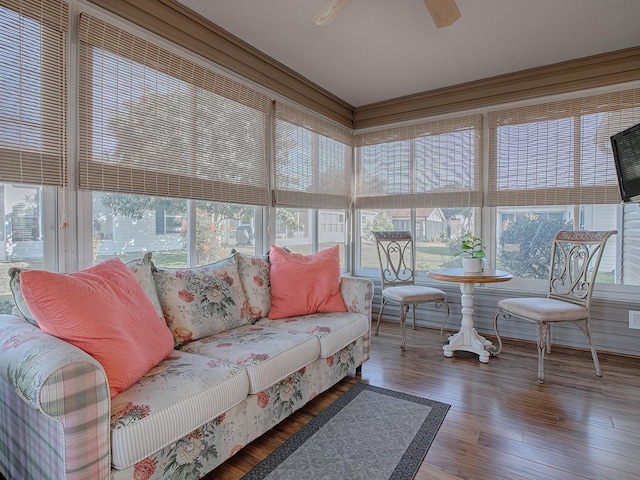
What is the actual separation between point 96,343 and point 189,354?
0.53 m

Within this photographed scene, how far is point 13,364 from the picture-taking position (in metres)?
1.26

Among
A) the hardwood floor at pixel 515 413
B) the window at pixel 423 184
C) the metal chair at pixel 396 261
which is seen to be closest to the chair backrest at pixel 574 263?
the hardwood floor at pixel 515 413

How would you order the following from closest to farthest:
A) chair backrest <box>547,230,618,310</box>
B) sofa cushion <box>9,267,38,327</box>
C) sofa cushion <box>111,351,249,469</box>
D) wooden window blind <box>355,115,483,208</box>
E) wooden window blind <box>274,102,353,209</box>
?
sofa cushion <box>111,351,249,469</box> → sofa cushion <box>9,267,38,327</box> → chair backrest <box>547,230,618,310</box> → wooden window blind <box>274,102,353,209</box> → wooden window blind <box>355,115,483,208</box>

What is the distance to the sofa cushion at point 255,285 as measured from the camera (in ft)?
8.37

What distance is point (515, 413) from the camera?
7.17ft

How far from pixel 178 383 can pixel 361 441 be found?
1016 mm

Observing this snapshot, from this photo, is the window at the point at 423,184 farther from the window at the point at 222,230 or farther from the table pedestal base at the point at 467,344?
the window at the point at 222,230

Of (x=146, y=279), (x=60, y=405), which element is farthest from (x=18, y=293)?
(x=60, y=405)

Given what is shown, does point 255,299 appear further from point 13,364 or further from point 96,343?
point 13,364

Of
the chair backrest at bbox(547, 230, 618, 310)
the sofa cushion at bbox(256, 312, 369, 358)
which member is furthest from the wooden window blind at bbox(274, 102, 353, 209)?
the chair backrest at bbox(547, 230, 618, 310)

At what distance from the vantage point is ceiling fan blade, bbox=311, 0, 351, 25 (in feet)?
6.43

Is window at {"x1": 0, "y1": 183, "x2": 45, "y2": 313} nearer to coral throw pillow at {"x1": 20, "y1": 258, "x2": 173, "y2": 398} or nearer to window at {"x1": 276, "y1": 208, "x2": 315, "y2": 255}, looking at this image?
coral throw pillow at {"x1": 20, "y1": 258, "x2": 173, "y2": 398}

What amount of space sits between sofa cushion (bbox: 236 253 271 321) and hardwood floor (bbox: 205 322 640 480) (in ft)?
2.32

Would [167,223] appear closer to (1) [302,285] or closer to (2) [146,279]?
(2) [146,279]
